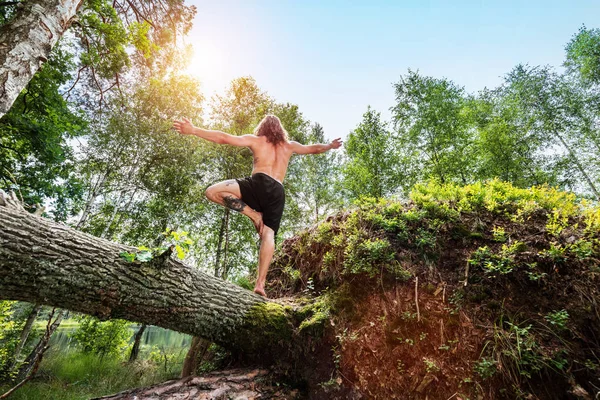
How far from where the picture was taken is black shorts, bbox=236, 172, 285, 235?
121 inches

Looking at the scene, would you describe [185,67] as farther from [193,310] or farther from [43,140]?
[193,310]

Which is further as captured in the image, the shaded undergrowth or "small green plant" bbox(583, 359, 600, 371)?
the shaded undergrowth

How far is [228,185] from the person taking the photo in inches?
116

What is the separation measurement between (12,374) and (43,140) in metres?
6.32

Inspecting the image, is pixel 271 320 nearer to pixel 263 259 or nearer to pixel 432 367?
pixel 263 259

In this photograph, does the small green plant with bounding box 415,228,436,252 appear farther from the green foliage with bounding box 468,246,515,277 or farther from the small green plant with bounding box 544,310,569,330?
the small green plant with bounding box 544,310,569,330

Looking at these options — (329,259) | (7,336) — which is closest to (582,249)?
(329,259)

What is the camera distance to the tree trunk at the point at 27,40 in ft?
7.89

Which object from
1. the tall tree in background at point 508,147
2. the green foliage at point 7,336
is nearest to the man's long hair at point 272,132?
the green foliage at point 7,336

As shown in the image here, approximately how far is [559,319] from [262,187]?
3025 mm

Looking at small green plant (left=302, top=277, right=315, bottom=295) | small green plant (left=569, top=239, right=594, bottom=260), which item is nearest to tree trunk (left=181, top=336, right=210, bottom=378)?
small green plant (left=302, top=277, right=315, bottom=295)

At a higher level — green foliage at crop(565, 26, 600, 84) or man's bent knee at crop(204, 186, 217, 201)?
green foliage at crop(565, 26, 600, 84)

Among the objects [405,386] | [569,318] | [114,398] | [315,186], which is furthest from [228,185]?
[315,186]

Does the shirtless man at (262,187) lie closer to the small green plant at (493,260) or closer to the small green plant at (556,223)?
the small green plant at (493,260)
